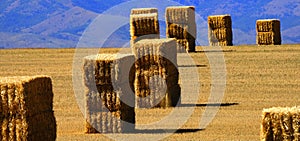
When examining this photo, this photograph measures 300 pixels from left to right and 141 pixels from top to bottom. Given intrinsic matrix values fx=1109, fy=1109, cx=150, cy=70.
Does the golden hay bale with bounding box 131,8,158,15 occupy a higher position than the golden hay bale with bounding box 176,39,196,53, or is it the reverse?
the golden hay bale with bounding box 131,8,158,15

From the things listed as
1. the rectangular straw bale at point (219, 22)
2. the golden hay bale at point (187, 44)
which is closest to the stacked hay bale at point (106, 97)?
the golden hay bale at point (187, 44)

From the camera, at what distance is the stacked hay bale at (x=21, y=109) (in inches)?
647

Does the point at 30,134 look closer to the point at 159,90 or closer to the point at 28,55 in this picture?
the point at 159,90

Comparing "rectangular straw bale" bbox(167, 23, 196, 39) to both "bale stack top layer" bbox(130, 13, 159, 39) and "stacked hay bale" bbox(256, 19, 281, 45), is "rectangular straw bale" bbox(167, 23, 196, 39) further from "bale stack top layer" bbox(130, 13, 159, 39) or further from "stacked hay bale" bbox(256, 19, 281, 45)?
"stacked hay bale" bbox(256, 19, 281, 45)

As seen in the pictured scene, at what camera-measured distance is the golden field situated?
19.5 meters

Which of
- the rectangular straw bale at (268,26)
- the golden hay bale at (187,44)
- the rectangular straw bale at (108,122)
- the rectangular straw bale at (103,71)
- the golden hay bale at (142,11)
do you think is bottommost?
the rectangular straw bale at (108,122)

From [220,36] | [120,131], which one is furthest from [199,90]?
[220,36]

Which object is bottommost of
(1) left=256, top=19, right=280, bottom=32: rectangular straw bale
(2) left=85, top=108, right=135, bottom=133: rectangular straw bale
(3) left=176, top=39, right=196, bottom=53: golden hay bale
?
(2) left=85, top=108, right=135, bottom=133: rectangular straw bale

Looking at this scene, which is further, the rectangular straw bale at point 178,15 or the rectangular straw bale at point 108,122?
the rectangular straw bale at point 178,15

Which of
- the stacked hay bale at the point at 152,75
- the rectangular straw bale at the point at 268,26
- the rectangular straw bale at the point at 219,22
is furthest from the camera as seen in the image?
the rectangular straw bale at the point at 219,22

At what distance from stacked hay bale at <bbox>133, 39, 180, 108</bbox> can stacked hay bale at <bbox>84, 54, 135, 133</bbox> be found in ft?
11.2

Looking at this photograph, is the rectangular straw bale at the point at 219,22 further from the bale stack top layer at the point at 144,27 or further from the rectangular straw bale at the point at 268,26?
the bale stack top layer at the point at 144,27

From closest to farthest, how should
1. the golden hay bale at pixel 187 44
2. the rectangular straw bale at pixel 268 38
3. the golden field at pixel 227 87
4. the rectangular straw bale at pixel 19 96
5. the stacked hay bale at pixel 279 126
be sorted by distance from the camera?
1. the stacked hay bale at pixel 279 126
2. the rectangular straw bale at pixel 19 96
3. the golden field at pixel 227 87
4. the golden hay bale at pixel 187 44
5. the rectangular straw bale at pixel 268 38

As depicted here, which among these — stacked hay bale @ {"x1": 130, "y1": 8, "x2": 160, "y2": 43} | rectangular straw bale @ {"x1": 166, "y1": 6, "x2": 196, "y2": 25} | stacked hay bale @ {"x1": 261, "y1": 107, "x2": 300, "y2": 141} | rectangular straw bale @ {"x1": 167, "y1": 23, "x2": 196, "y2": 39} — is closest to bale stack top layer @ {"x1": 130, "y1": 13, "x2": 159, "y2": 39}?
stacked hay bale @ {"x1": 130, "y1": 8, "x2": 160, "y2": 43}
